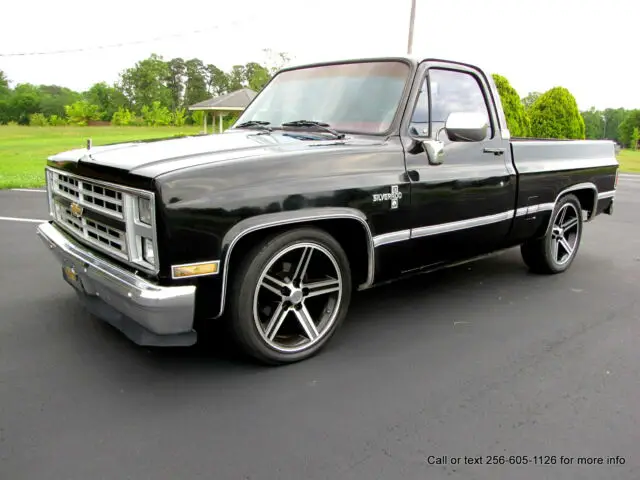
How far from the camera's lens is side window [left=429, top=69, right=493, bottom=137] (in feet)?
13.0

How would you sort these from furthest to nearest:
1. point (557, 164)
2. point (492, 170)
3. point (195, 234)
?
1. point (557, 164)
2. point (492, 170)
3. point (195, 234)

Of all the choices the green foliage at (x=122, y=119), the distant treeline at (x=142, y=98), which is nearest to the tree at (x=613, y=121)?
the distant treeline at (x=142, y=98)

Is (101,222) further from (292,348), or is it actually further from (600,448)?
(600,448)

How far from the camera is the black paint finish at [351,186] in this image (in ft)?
8.89

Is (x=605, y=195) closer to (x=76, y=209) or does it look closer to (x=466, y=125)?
(x=466, y=125)

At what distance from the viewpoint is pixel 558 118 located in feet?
65.5

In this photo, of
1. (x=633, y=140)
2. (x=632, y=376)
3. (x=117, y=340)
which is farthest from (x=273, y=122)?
(x=633, y=140)

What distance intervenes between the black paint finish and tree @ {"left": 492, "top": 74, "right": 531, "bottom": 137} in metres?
12.7

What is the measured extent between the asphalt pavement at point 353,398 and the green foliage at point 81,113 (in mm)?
84916

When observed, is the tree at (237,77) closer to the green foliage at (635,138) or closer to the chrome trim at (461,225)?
the green foliage at (635,138)

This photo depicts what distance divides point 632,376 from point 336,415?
1.87 metres

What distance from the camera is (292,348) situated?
3.28m

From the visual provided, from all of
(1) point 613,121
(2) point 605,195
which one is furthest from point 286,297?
(1) point 613,121

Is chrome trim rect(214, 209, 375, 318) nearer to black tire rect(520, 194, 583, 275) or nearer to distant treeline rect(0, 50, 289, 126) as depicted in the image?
black tire rect(520, 194, 583, 275)
